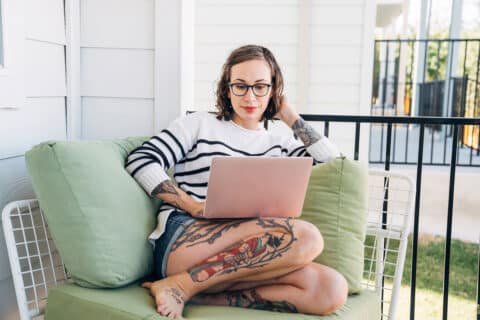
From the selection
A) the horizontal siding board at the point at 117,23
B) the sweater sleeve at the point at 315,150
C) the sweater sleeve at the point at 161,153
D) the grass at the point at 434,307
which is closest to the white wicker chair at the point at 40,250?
the sweater sleeve at the point at 315,150

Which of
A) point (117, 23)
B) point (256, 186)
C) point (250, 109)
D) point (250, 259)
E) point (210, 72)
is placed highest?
point (117, 23)

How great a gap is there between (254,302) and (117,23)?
138cm

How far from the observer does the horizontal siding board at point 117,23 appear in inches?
94.3

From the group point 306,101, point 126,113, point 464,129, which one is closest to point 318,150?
point 126,113

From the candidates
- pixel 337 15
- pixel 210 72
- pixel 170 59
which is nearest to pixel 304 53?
pixel 337 15

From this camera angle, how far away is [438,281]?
12.7 feet

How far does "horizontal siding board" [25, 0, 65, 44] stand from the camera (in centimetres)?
200

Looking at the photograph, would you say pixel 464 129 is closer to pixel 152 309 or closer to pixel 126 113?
pixel 126 113

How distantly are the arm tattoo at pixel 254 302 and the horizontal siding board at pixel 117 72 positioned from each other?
1079 mm

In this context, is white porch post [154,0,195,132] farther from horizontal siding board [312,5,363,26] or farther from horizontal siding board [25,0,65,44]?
horizontal siding board [312,5,363,26]

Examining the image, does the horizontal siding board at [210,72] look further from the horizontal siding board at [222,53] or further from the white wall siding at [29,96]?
the white wall siding at [29,96]

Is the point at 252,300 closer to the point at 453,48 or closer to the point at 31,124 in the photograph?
the point at 31,124

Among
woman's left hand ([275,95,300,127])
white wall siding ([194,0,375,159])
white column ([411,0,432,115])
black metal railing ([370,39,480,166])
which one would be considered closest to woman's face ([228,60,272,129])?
woman's left hand ([275,95,300,127])

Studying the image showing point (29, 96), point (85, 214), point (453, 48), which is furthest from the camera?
point (453, 48)
